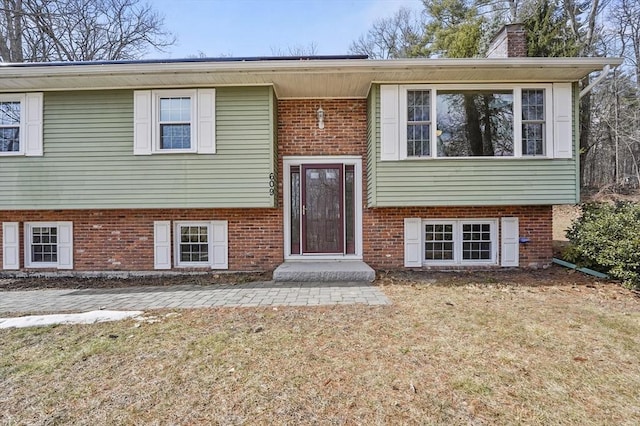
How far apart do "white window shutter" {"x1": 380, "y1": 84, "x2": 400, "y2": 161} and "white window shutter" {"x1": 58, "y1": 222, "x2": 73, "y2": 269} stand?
6.59 meters

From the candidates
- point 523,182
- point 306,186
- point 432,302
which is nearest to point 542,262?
point 523,182

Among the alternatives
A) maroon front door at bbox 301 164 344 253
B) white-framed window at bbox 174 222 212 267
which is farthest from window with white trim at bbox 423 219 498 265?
white-framed window at bbox 174 222 212 267

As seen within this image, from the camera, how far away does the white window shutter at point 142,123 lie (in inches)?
245

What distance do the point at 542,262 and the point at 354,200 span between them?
4.12m

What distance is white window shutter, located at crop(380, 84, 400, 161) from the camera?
6176 mm

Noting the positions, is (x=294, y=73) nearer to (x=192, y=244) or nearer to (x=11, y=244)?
(x=192, y=244)

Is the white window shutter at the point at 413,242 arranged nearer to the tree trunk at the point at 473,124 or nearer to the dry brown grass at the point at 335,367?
the tree trunk at the point at 473,124

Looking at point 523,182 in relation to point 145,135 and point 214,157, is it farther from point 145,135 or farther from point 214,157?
point 145,135

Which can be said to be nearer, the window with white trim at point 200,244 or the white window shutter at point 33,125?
the white window shutter at point 33,125

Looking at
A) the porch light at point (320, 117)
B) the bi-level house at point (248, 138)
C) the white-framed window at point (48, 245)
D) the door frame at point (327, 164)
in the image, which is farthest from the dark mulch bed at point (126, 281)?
the porch light at point (320, 117)

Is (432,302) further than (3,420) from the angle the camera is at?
Yes

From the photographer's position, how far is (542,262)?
22.2 ft

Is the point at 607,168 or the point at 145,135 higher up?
the point at 607,168

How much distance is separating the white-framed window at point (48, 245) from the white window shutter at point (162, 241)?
176 cm
